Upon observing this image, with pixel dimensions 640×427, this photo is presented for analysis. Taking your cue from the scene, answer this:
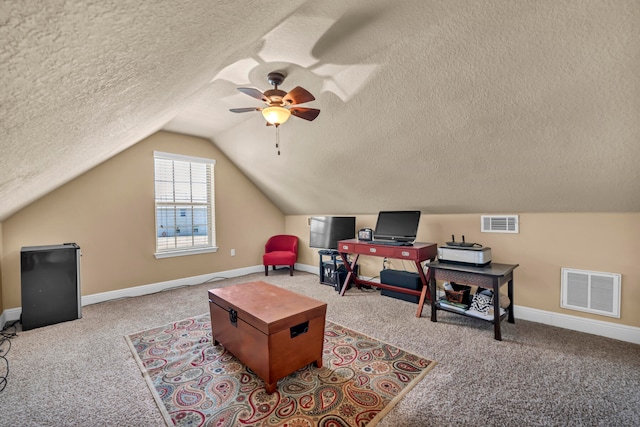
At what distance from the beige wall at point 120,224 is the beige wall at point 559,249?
3.79 meters

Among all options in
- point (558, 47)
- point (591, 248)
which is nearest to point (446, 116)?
point (558, 47)

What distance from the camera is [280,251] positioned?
557 cm

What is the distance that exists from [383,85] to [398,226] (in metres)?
1.97

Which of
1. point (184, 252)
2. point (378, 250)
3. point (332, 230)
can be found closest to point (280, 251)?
point (332, 230)

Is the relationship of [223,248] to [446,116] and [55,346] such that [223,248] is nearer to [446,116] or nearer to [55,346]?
[55,346]

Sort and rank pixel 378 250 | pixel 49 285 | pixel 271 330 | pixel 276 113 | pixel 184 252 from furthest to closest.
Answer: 1. pixel 184 252
2. pixel 378 250
3. pixel 49 285
4. pixel 276 113
5. pixel 271 330

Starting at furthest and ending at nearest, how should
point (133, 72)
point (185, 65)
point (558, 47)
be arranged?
point (558, 47) → point (185, 65) → point (133, 72)

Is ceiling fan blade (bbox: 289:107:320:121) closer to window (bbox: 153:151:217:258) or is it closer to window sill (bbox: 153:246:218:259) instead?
window (bbox: 153:151:217:258)

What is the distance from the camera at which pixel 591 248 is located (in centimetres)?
277

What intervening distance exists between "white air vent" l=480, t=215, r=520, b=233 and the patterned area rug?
1.91m

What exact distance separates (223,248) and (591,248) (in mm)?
5041

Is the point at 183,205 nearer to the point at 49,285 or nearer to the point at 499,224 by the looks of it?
the point at 49,285

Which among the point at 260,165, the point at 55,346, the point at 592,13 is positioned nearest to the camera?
the point at 592,13

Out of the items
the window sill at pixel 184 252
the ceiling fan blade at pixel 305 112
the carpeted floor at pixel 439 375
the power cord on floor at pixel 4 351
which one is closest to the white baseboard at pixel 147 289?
the power cord on floor at pixel 4 351
